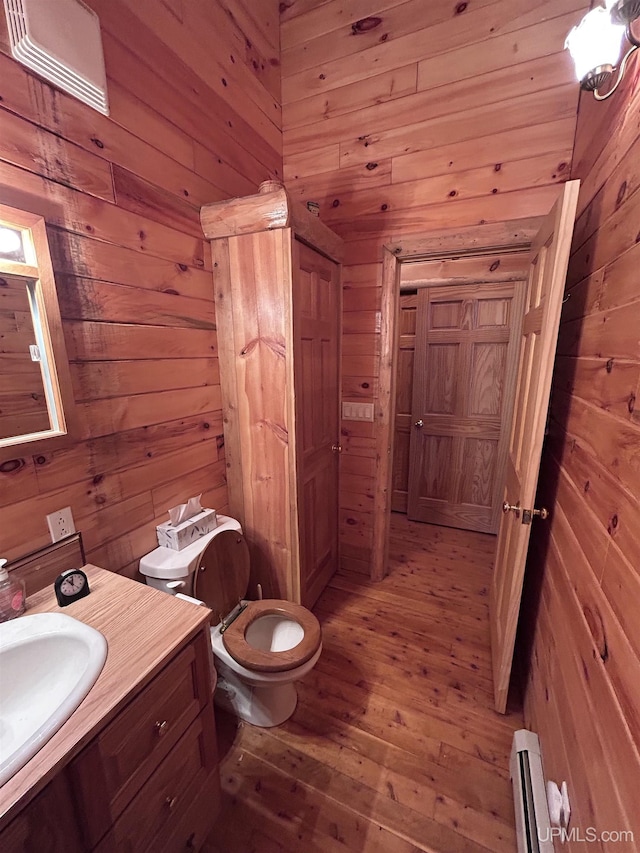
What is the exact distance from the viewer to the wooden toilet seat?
1.27 m

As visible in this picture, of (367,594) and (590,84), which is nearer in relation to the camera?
(590,84)

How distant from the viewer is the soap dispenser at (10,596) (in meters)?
0.88

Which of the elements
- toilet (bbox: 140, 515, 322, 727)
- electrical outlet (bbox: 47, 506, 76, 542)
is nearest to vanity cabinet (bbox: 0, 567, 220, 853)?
electrical outlet (bbox: 47, 506, 76, 542)

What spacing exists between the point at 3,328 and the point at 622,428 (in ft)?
5.08

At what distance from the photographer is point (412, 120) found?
1.75 m

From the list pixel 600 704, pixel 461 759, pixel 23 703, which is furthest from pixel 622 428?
pixel 23 703

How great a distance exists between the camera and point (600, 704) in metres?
0.76

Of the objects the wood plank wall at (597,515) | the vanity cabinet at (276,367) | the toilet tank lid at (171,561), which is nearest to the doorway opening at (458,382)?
the vanity cabinet at (276,367)

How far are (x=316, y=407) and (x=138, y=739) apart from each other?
139 centimetres

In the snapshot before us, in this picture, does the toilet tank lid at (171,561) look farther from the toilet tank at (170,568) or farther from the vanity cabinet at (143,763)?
the vanity cabinet at (143,763)

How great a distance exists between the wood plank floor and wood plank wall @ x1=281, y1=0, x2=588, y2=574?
103cm

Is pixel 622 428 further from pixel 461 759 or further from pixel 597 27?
pixel 461 759

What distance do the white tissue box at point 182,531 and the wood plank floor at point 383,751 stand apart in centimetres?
80

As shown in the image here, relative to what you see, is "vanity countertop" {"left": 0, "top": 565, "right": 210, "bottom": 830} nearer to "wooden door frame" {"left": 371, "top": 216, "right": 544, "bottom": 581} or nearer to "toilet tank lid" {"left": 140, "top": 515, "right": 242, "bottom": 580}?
"toilet tank lid" {"left": 140, "top": 515, "right": 242, "bottom": 580}
